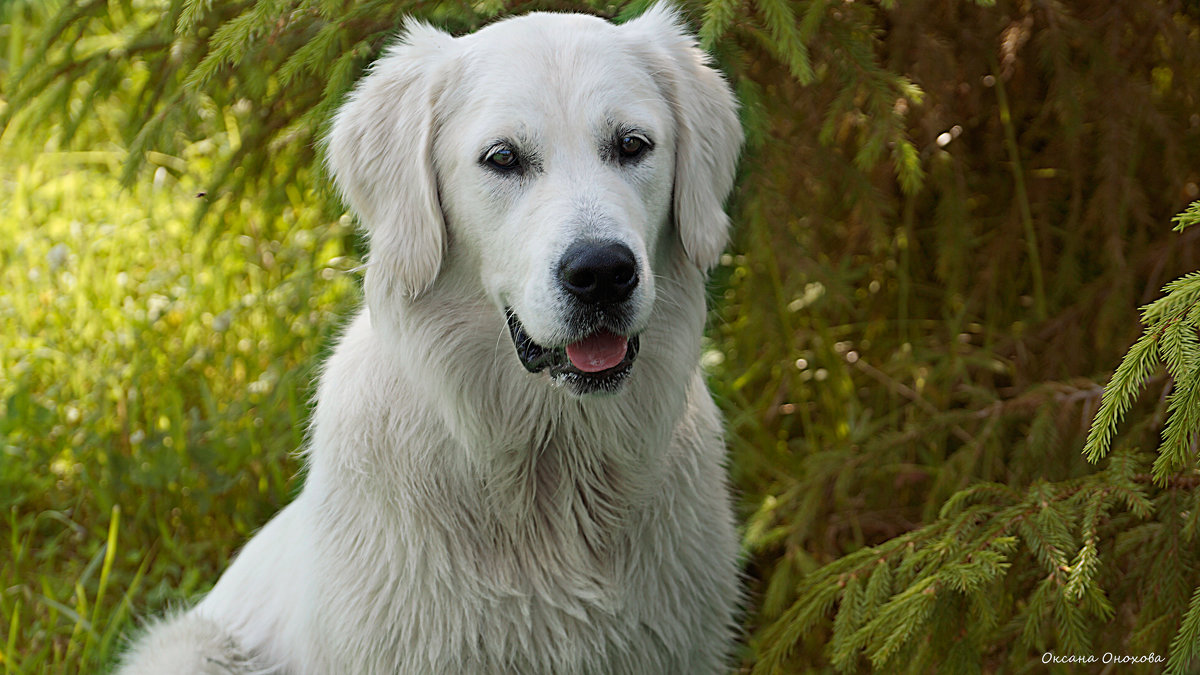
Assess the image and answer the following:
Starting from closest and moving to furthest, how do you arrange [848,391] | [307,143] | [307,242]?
[307,143]
[848,391]
[307,242]

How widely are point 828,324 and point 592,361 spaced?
2298 millimetres

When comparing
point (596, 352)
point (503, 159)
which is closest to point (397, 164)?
point (503, 159)

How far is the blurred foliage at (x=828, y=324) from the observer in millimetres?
2791

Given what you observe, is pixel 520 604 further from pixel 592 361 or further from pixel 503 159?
pixel 503 159

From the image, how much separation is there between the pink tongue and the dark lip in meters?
0.01

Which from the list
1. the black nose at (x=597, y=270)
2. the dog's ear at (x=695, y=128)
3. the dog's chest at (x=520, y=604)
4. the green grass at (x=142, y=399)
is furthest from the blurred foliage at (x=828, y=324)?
the black nose at (x=597, y=270)

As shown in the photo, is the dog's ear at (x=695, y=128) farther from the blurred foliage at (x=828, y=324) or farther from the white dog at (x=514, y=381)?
the blurred foliage at (x=828, y=324)

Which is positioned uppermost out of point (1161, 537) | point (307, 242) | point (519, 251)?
point (519, 251)

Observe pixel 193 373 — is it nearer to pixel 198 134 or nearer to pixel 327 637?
pixel 198 134

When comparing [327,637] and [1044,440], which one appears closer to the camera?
[327,637]

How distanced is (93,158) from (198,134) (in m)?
1.89

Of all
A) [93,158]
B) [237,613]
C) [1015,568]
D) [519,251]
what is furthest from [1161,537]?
[93,158]

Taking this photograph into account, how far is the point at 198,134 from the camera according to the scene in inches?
169

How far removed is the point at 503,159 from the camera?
8.05 ft
